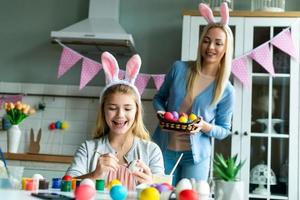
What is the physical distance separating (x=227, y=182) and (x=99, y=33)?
2.26 m

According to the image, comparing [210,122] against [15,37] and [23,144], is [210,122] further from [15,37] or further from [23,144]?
[15,37]

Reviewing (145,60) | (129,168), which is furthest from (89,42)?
(129,168)

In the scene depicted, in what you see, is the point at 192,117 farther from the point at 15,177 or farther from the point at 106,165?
the point at 15,177

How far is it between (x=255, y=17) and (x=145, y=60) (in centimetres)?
83

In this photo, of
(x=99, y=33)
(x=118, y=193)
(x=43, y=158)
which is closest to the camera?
(x=118, y=193)

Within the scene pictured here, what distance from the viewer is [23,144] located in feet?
A: 10.9

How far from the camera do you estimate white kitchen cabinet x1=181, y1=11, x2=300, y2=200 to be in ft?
9.39

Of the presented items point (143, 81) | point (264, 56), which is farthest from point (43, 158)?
point (264, 56)

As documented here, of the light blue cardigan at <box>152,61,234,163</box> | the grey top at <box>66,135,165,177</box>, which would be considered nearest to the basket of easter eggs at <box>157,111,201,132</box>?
the light blue cardigan at <box>152,61,234,163</box>

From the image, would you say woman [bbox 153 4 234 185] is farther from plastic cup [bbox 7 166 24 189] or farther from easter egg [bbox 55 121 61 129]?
easter egg [bbox 55 121 61 129]

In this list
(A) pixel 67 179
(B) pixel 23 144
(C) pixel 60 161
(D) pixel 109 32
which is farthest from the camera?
(B) pixel 23 144

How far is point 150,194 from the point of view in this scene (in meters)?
0.93

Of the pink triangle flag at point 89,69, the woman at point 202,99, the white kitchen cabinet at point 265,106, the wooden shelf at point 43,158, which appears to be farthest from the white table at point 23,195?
the pink triangle flag at point 89,69

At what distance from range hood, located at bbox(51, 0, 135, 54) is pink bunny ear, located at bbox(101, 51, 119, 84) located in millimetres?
1336
